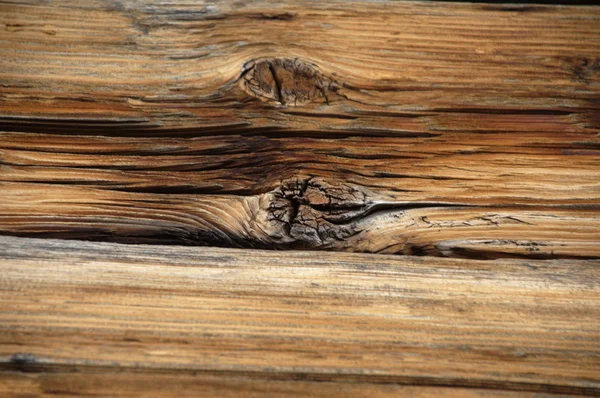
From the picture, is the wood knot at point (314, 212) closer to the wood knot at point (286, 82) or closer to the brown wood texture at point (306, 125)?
the brown wood texture at point (306, 125)

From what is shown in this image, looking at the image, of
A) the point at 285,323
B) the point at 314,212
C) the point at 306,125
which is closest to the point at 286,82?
the point at 306,125

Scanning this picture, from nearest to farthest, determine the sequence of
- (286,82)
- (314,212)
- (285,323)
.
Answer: (285,323)
(314,212)
(286,82)

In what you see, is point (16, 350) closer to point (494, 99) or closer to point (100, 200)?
point (100, 200)

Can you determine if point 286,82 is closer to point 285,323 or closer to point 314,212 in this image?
point 314,212

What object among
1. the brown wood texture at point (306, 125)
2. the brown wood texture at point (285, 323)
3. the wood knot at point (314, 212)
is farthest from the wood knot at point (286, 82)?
the brown wood texture at point (285, 323)

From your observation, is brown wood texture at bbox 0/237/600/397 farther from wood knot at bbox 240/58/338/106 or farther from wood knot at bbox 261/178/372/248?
wood knot at bbox 240/58/338/106

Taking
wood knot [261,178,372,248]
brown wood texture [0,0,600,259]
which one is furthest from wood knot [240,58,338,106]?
wood knot [261,178,372,248]

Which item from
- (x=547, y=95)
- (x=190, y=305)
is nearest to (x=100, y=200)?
(x=190, y=305)
